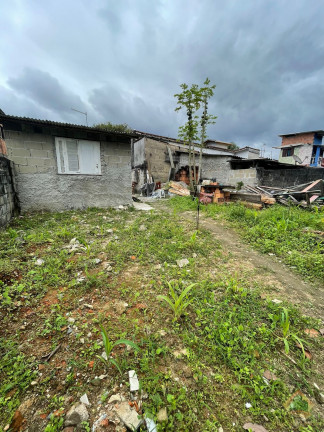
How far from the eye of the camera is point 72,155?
6.25m

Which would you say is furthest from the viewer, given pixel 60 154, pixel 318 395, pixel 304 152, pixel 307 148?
pixel 304 152

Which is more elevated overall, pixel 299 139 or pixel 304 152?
pixel 299 139

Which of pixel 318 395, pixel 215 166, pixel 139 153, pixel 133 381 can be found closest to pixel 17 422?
pixel 133 381

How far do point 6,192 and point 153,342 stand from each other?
5166 mm

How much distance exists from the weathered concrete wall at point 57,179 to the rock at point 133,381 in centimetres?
614

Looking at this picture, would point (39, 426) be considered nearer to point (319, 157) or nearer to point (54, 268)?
point (54, 268)

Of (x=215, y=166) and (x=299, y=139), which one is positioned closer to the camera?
(x=215, y=166)

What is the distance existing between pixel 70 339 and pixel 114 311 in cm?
49

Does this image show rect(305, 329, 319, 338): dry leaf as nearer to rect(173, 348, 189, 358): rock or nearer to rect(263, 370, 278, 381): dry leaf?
rect(263, 370, 278, 381): dry leaf

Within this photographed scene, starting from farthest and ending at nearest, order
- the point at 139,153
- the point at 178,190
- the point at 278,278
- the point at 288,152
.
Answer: the point at 288,152 → the point at 139,153 → the point at 178,190 → the point at 278,278

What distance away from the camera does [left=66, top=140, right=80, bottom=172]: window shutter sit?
6150 mm

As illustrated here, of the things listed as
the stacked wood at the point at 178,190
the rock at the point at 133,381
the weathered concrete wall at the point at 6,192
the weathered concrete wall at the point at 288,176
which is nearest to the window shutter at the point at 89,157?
the weathered concrete wall at the point at 6,192

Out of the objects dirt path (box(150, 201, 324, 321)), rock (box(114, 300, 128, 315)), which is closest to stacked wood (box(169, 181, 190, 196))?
dirt path (box(150, 201, 324, 321))

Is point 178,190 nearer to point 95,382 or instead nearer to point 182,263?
point 182,263
